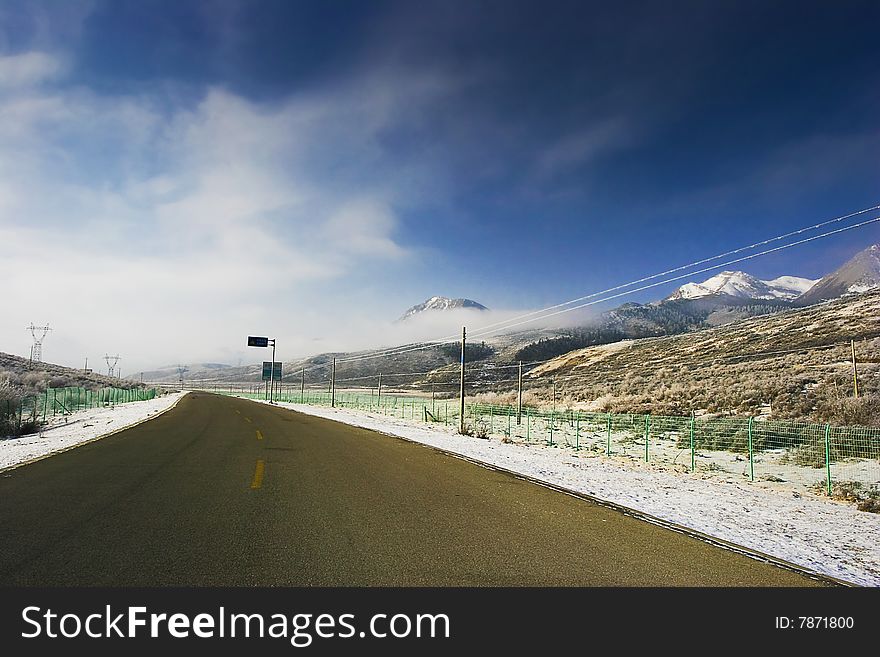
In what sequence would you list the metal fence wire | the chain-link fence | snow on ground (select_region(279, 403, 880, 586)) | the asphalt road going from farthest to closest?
the chain-link fence, the metal fence wire, snow on ground (select_region(279, 403, 880, 586)), the asphalt road

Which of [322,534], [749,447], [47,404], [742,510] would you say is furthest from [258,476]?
[47,404]

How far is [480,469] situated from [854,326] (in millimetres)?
42584

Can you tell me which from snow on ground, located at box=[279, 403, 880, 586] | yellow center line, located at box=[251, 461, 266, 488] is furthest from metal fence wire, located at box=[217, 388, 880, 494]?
yellow center line, located at box=[251, 461, 266, 488]

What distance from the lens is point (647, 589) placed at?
16.6ft

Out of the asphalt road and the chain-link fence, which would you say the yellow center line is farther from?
the chain-link fence

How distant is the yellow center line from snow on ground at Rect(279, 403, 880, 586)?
620 centimetres

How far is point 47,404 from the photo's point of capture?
3744 cm

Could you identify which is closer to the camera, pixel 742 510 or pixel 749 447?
pixel 742 510

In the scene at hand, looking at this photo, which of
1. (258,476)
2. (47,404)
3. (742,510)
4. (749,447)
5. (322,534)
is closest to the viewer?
(322,534)

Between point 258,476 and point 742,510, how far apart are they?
9.48 meters

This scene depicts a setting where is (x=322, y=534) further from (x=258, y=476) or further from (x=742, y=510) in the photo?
(x=742, y=510)

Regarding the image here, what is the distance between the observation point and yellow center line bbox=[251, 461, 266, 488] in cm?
1008

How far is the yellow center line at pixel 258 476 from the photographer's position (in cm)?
1008

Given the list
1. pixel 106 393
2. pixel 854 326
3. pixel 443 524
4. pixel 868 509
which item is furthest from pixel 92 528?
pixel 106 393
